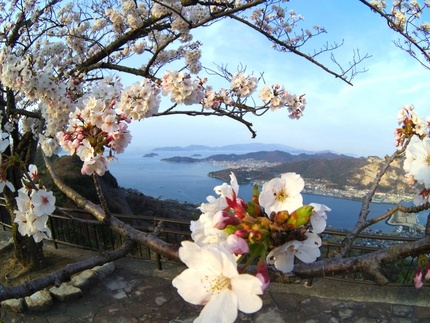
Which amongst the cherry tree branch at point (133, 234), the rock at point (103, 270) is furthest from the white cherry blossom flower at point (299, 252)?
the rock at point (103, 270)

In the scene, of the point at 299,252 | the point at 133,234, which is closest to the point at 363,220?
the point at 299,252

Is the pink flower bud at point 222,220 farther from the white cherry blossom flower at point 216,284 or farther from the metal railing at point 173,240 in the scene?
the metal railing at point 173,240

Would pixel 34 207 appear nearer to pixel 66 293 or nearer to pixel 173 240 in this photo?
pixel 66 293

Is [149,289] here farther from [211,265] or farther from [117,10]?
[117,10]

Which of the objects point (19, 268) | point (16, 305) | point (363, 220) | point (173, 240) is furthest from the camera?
point (173, 240)

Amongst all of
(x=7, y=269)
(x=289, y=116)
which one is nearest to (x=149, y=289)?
(x=7, y=269)

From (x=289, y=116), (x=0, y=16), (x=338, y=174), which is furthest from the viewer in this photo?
(x=338, y=174)
